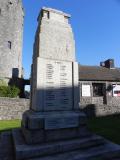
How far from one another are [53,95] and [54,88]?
0.22 m

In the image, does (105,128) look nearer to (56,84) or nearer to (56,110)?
(56,110)

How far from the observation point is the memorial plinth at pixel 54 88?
5.75m

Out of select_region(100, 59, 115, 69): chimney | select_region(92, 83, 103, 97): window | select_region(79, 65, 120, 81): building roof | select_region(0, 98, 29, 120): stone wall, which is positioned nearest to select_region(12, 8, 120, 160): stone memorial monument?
select_region(0, 98, 29, 120): stone wall

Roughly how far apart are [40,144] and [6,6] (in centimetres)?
2912

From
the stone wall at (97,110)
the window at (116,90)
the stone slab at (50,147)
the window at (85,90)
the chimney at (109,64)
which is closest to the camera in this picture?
the stone slab at (50,147)

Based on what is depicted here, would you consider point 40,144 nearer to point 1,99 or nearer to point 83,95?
point 1,99

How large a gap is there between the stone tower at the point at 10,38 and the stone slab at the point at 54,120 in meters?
22.9

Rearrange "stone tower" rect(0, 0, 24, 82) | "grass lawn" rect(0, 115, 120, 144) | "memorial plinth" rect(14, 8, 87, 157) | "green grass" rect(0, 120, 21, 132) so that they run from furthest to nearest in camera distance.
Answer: "stone tower" rect(0, 0, 24, 82) < "green grass" rect(0, 120, 21, 132) < "grass lawn" rect(0, 115, 120, 144) < "memorial plinth" rect(14, 8, 87, 157)

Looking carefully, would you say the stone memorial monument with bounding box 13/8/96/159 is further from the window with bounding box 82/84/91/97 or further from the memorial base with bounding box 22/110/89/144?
the window with bounding box 82/84/91/97

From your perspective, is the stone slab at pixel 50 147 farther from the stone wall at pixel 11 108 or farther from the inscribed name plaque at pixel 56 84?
the stone wall at pixel 11 108

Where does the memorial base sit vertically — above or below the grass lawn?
above

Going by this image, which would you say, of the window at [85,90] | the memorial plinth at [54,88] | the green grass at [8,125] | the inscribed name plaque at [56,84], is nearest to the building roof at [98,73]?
the window at [85,90]

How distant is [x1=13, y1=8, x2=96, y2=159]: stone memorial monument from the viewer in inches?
220

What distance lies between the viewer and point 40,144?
215 inches
